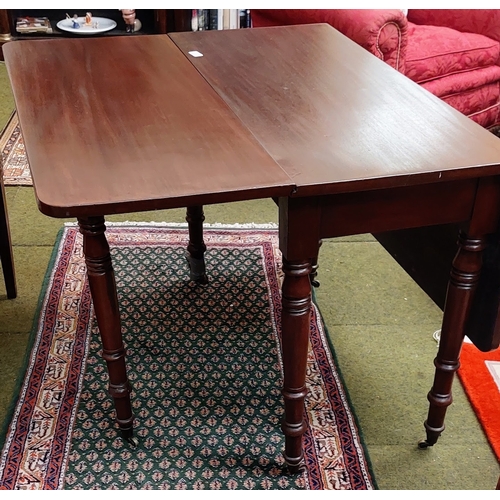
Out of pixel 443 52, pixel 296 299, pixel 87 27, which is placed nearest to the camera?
pixel 296 299

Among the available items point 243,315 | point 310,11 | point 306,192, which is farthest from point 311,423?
point 310,11

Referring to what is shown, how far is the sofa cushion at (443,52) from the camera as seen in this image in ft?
8.30

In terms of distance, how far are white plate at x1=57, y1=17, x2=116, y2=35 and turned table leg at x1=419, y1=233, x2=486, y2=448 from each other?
288 centimetres

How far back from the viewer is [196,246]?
1962 mm

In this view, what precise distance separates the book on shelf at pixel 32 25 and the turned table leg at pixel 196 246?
221 cm

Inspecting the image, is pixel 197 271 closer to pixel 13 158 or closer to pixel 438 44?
pixel 13 158

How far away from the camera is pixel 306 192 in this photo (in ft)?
3.38

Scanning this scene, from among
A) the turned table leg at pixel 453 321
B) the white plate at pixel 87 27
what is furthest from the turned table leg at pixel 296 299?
the white plate at pixel 87 27

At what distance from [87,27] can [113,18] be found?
237 millimetres

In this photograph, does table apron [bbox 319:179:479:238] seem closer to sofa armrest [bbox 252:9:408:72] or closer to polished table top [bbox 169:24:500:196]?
polished table top [bbox 169:24:500:196]

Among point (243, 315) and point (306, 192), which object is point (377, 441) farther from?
point (306, 192)

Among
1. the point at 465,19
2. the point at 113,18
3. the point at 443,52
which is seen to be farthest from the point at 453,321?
the point at 113,18

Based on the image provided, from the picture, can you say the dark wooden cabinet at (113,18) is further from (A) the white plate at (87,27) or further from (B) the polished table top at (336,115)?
(B) the polished table top at (336,115)

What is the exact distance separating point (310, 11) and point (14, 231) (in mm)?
1326
